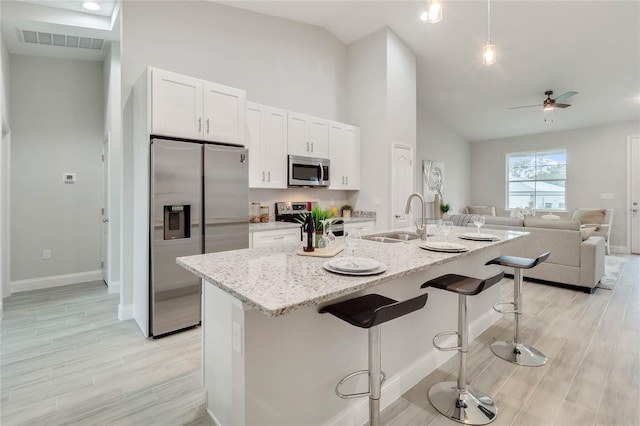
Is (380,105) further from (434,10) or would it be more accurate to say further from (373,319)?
(373,319)

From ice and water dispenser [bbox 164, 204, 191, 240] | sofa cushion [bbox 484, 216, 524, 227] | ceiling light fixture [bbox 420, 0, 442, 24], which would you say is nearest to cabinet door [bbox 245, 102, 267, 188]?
ice and water dispenser [bbox 164, 204, 191, 240]

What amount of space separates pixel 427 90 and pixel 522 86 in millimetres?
1634

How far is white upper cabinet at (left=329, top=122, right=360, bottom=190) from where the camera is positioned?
15.3ft

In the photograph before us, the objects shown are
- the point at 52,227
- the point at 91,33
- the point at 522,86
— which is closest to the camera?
the point at 91,33

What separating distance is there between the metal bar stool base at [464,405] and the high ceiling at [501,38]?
4.44 m

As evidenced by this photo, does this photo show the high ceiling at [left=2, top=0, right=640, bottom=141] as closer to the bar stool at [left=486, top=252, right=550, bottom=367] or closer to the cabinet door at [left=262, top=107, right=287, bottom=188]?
the cabinet door at [left=262, top=107, right=287, bottom=188]

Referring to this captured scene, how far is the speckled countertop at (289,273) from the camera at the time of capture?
1074 millimetres

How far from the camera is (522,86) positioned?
5531 millimetres

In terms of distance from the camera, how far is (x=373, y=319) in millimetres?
1262

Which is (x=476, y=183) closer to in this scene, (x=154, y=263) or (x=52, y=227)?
(x=154, y=263)

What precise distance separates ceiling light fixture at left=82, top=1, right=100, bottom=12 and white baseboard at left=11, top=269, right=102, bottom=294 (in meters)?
3.43

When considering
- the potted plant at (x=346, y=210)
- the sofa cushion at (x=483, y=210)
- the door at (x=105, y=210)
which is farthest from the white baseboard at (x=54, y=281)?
the sofa cushion at (x=483, y=210)

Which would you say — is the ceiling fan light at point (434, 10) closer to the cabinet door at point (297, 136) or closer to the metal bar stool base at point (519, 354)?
the cabinet door at point (297, 136)

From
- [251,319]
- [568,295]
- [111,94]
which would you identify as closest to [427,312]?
[251,319]
